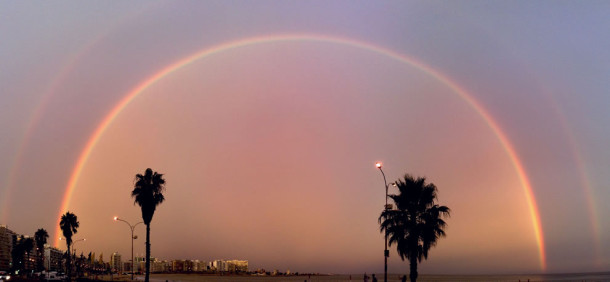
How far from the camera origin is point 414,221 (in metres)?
44.8

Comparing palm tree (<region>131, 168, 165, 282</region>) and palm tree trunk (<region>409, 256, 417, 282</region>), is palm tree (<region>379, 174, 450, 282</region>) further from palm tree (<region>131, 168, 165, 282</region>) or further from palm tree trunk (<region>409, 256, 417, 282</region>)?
palm tree (<region>131, 168, 165, 282</region>)

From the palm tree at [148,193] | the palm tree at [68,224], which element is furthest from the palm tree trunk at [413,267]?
the palm tree at [68,224]

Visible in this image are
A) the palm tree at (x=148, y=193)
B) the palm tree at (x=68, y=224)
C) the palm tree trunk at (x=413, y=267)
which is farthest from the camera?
the palm tree at (x=68, y=224)

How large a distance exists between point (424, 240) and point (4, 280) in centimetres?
3921

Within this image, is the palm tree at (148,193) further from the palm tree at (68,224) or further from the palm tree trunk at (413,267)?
the palm tree at (68,224)

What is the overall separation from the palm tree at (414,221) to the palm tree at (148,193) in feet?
108

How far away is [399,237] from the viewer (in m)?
45.5

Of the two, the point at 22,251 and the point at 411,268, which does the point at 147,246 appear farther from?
the point at 22,251

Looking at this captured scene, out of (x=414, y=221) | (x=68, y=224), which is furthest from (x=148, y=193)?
(x=68, y=224)

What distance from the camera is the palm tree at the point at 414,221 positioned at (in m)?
44.4

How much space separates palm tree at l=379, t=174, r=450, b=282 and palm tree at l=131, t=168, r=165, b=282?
33.0 meters

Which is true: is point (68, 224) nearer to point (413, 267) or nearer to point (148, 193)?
point (148, 193)

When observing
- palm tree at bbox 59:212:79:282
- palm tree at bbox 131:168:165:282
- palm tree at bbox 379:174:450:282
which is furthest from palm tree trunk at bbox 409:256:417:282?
palm tree at bbox 59:212:79:282

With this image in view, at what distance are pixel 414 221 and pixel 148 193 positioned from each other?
119 feet
